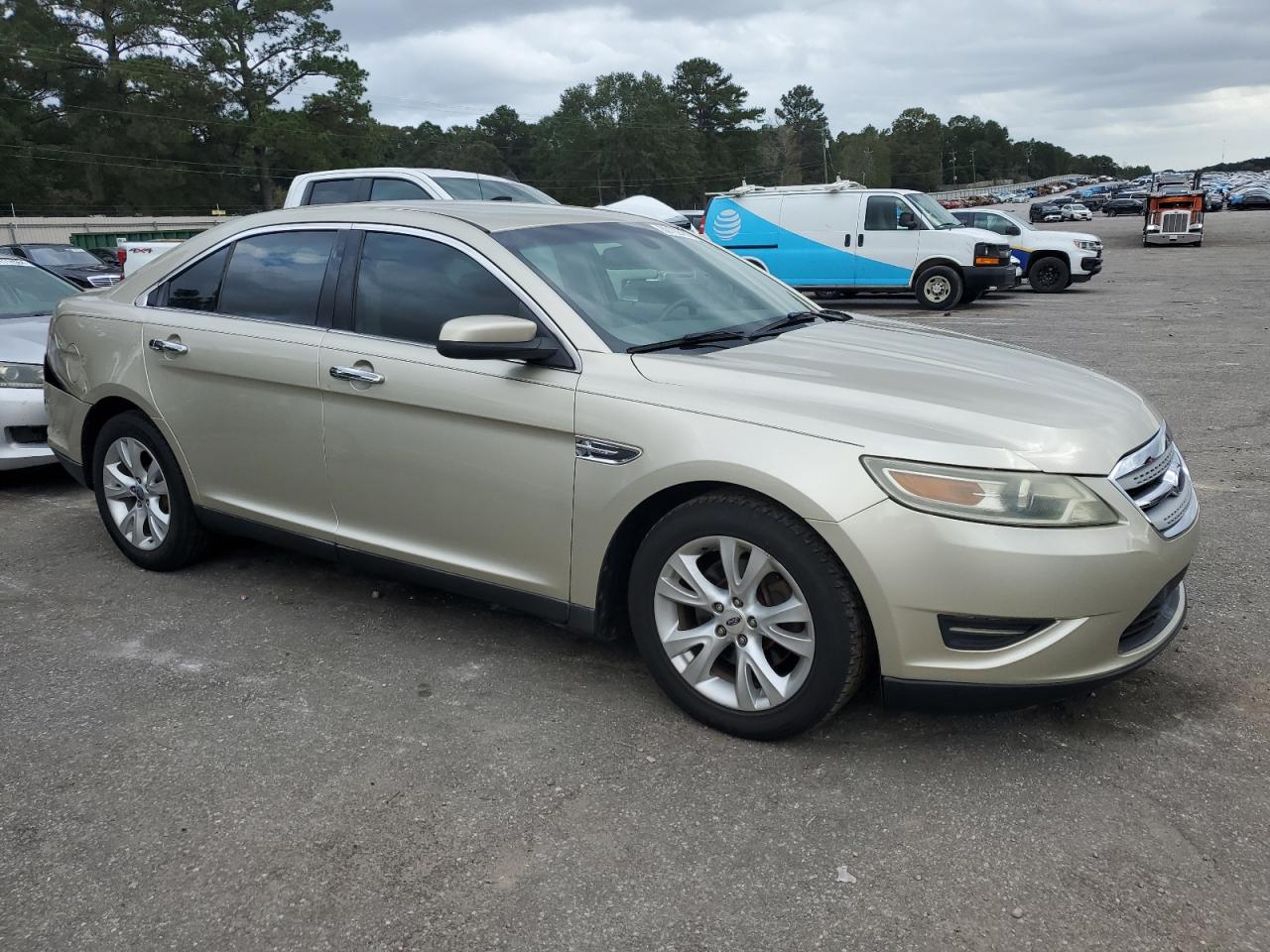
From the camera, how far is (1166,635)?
3.12 m

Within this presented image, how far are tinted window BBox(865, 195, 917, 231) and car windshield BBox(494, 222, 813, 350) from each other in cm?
1338

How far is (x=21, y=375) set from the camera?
6234 millimetres

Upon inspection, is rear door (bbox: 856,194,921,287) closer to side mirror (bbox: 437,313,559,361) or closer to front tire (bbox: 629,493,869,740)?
side mirror (bbox: 437,313,559,361)

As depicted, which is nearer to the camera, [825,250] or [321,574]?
[321,574]

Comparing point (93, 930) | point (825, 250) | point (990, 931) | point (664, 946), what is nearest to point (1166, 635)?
point (990, 931)

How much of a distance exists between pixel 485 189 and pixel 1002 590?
9.44 m

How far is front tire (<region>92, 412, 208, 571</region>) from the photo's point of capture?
4.59m

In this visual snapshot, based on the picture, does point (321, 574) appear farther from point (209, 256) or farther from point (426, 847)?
point (426, 847)

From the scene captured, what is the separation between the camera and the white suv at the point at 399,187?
34.5 ft

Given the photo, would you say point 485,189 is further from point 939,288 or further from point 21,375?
point 939,288

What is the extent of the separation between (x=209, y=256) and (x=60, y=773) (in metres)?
2.35

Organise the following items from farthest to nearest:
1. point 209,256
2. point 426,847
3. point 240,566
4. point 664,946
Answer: point 240,566, point 209,256, point 426,847, point 664,946

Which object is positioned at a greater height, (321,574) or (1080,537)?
(1080,537)

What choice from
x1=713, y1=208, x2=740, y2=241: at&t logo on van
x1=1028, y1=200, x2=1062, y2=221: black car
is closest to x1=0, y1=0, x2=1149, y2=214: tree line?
x1=1028, y1=200, x2=1062, y2=221: black car
